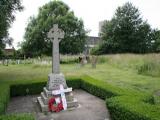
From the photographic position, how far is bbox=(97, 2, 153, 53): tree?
127 ft

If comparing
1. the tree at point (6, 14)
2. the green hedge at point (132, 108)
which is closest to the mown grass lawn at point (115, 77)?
the tree at point (6, 14)

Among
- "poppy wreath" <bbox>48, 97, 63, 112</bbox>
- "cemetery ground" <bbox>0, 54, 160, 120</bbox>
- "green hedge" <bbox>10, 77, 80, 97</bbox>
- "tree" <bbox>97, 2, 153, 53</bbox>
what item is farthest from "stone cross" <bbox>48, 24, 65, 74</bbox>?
"tree" <bbox>97, 2, 153, 53</bbox>

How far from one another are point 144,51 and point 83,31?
46.4 feet

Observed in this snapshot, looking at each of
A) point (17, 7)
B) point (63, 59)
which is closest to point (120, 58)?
point (63, 59)

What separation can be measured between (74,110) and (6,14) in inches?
311

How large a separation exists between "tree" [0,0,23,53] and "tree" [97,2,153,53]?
25.8 m

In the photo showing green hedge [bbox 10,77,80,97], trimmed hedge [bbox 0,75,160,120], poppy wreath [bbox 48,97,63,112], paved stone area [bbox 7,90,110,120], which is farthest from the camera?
green hedge [bbox 10,77,80,97]

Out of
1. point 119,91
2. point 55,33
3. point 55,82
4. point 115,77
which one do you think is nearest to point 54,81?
point 55,82

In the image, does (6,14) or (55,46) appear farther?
(6,14)

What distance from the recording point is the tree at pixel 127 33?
38.6 metres

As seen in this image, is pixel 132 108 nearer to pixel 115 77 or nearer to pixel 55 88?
pixel 55 88

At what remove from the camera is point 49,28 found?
3033 centimetres

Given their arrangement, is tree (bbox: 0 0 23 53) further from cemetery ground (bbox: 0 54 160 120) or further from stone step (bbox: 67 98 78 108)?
stone step (bbox: 67 98 78 108)

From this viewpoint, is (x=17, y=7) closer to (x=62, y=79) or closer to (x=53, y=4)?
(x=62, y=79)
